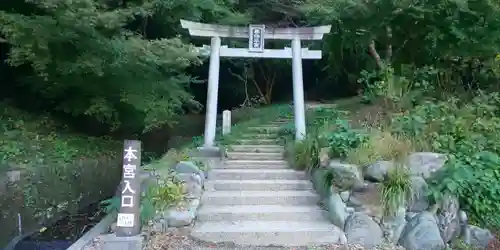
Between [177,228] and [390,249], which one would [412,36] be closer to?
[390,249]

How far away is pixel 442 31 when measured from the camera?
9.02m

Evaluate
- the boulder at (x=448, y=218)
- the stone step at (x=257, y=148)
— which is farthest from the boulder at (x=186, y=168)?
the boulder at (x=448, y=218)

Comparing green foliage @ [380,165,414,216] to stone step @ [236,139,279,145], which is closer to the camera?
green foliage @ [380,165,414,216]

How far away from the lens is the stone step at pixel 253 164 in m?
6.91

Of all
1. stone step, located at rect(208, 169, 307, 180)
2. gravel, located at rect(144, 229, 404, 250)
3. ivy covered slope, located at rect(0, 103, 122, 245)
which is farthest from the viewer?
ivy covered slope, located at rect(0, 103, 122, 245)

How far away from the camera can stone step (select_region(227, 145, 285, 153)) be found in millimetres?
8125

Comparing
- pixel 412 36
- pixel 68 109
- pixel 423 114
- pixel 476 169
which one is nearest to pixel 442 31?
pixel 412 36

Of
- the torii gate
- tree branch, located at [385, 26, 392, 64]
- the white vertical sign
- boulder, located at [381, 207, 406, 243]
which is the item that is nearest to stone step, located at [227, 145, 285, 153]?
the torii gate

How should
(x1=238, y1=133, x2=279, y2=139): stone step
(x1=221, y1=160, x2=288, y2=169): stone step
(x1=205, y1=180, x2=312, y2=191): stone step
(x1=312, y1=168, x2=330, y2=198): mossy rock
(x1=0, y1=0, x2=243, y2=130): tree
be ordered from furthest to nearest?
(x1=238, y1=133, x2=279, y2=139): stone step
(x1=0, y1=0, x2=243, y2=130): tree
(x1=221, y1=160, x2=288, y2=169): stone step
(x1=205, y1=180, x2=312, y2=191): stone step
(x1=312, y1=168, x2=330, y2=198): mossy rock

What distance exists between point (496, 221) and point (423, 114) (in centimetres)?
207

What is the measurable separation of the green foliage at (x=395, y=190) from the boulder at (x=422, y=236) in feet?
0.82

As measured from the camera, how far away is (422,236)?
4707mm

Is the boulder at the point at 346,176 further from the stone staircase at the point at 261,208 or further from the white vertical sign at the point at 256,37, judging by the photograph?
the white vertical sign at the point at 256,37

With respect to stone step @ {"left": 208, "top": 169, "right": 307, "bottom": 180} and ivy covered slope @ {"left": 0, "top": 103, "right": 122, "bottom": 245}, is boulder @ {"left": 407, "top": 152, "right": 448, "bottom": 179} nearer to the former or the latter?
stone step @ {"left": 208, "top": 169, "right": 307, "bottom": 180}
